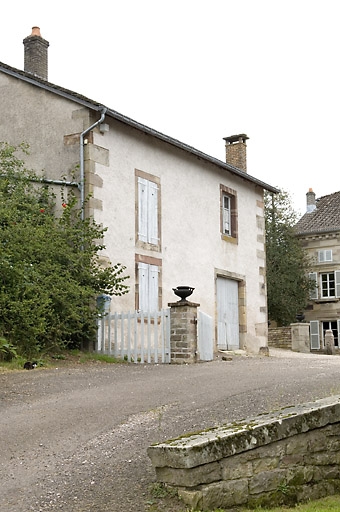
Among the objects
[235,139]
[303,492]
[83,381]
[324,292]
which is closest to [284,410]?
[303,492]

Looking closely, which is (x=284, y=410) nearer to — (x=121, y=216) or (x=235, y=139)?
(x=121, y=216)

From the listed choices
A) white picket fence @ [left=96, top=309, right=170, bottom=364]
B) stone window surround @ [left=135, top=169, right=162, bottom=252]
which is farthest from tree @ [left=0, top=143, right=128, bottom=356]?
stone window surround @ [left=135, top=169, right=162, bottom=252]

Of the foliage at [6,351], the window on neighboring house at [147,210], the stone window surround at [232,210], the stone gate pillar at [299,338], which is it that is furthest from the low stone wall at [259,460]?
the stone gate pillar at [299,338]

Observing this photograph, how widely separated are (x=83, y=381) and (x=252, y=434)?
16.8 feet

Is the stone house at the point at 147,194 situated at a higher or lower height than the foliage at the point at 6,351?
higher

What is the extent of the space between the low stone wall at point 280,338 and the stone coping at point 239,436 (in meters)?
20.1

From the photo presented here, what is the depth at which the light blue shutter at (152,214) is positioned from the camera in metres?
16.2

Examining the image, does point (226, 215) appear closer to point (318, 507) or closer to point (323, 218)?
point (318, 507)

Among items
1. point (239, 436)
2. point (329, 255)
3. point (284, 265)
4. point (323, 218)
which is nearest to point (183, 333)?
point (239, 436)

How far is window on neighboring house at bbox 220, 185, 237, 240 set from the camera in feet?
63.3

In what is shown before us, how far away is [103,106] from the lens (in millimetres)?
14617

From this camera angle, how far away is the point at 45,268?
503 inches

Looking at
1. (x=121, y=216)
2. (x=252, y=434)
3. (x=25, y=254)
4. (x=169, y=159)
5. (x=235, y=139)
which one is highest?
(x=235, y=139)

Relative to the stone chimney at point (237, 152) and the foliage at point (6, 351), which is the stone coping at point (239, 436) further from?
the stone chimney at point (237, 152)
